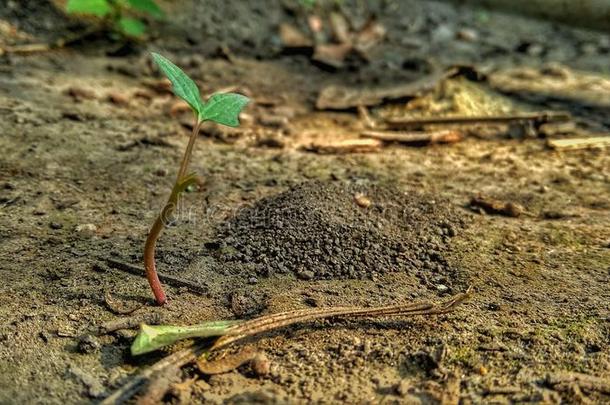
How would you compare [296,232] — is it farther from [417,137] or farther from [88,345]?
[417,137]

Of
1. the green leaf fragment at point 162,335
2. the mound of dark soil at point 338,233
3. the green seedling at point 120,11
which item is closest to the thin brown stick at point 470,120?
the mound of dark soil at point 338,233

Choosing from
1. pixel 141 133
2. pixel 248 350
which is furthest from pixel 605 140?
pixel 248 350

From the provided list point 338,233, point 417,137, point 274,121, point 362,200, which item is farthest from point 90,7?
point 338,233

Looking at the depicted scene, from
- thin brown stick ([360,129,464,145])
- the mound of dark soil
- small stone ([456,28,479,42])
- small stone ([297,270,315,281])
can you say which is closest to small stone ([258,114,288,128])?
thin brown stick ([360,129,464,145])

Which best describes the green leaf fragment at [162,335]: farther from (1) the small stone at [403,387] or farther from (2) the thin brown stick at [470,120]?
(2) the thin brown stick at [470,120]

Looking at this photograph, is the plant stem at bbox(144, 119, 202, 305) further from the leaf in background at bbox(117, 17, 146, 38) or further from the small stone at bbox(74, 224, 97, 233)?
the leaf in background at bbox(117, 17, 146, 38)

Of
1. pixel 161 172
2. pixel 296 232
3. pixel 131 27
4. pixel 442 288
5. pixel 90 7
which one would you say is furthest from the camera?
pixel 131 27
